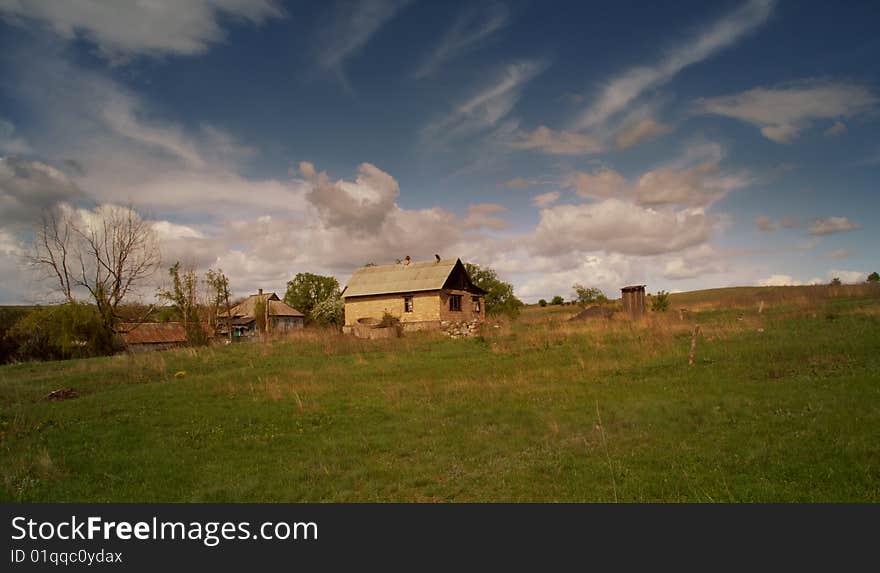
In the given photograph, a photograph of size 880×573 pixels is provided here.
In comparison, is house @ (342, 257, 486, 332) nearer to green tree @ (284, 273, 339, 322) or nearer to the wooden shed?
the wooden shed

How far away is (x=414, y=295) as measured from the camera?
1720 inches

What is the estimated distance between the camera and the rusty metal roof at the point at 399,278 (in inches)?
1715

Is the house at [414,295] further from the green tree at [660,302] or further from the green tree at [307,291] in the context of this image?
the green tree at [307,291]

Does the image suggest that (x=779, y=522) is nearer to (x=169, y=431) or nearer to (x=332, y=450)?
(x=332, y=450)

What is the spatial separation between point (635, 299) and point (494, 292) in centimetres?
2895

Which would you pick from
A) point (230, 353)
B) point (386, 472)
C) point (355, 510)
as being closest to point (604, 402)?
point (386, 472)

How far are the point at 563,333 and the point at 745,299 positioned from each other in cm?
1858

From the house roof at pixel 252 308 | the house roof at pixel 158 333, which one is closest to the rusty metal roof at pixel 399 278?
the house roof at pixel 158 333

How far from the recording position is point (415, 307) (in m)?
43.7

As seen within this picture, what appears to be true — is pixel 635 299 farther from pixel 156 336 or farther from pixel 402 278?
pixel 156 336

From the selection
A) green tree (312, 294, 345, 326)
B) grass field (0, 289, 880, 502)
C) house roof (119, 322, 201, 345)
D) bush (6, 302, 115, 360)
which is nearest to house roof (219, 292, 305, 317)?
green tree (312, 294, 345, 326)

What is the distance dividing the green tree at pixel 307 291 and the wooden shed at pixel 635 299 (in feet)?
181

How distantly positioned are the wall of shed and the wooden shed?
1586cm

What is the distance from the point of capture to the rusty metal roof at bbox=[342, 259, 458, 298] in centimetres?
4356
